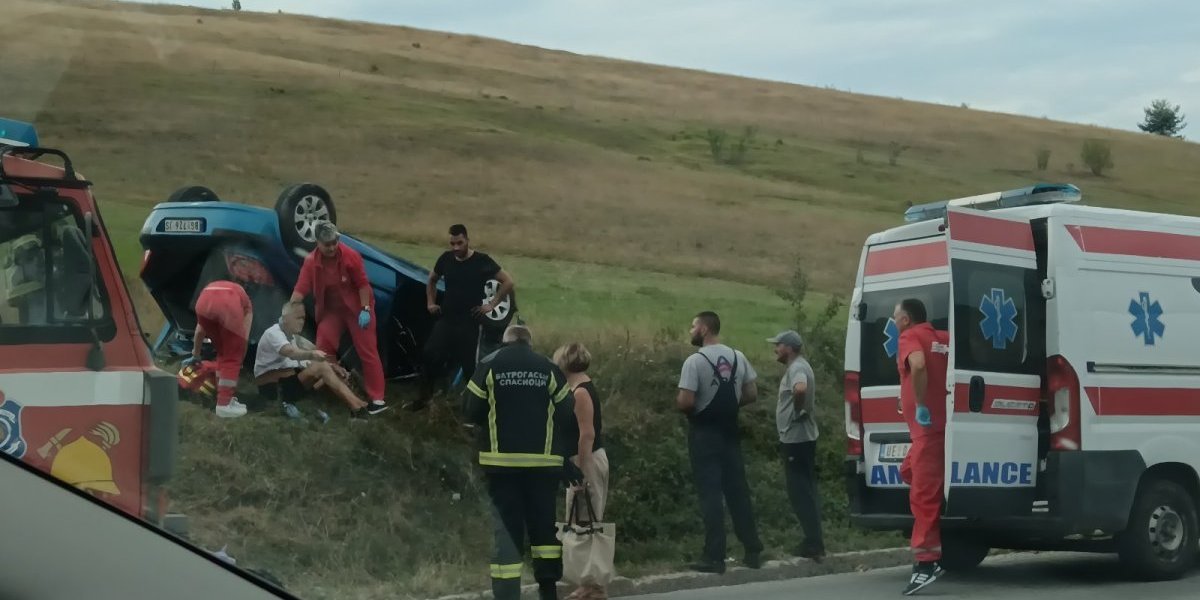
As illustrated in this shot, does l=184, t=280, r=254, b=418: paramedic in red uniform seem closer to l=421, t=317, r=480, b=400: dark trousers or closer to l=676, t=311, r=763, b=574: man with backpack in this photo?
l=676, t=311, r=763, b=574: man with backpack

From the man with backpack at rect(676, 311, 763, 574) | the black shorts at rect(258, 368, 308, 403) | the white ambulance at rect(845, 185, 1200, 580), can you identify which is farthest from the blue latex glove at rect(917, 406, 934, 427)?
the black shorts at rect(258, 368, 308, 403)

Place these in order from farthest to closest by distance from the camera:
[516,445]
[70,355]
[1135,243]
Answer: [1135,243], [516,445], [70,355]

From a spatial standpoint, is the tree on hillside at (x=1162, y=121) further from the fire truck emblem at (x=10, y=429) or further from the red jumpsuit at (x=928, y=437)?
the fire truck emblem at (x=10, y=429)

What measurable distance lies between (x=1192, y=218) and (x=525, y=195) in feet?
20.6

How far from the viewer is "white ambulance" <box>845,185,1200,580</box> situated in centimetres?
774

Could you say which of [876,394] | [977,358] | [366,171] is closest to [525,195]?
[366,171]

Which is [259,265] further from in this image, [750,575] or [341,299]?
[750,575]

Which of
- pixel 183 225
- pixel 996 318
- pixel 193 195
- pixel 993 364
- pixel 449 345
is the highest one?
pixel 193 195

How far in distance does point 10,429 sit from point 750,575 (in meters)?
7.27

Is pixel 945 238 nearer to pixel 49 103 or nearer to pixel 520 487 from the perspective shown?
pixel 520 487

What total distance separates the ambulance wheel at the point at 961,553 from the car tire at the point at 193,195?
17.1 feet

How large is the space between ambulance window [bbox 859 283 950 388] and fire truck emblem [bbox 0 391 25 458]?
6.79m

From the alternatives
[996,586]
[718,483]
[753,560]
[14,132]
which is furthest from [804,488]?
[14,132]

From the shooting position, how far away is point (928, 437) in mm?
7656
